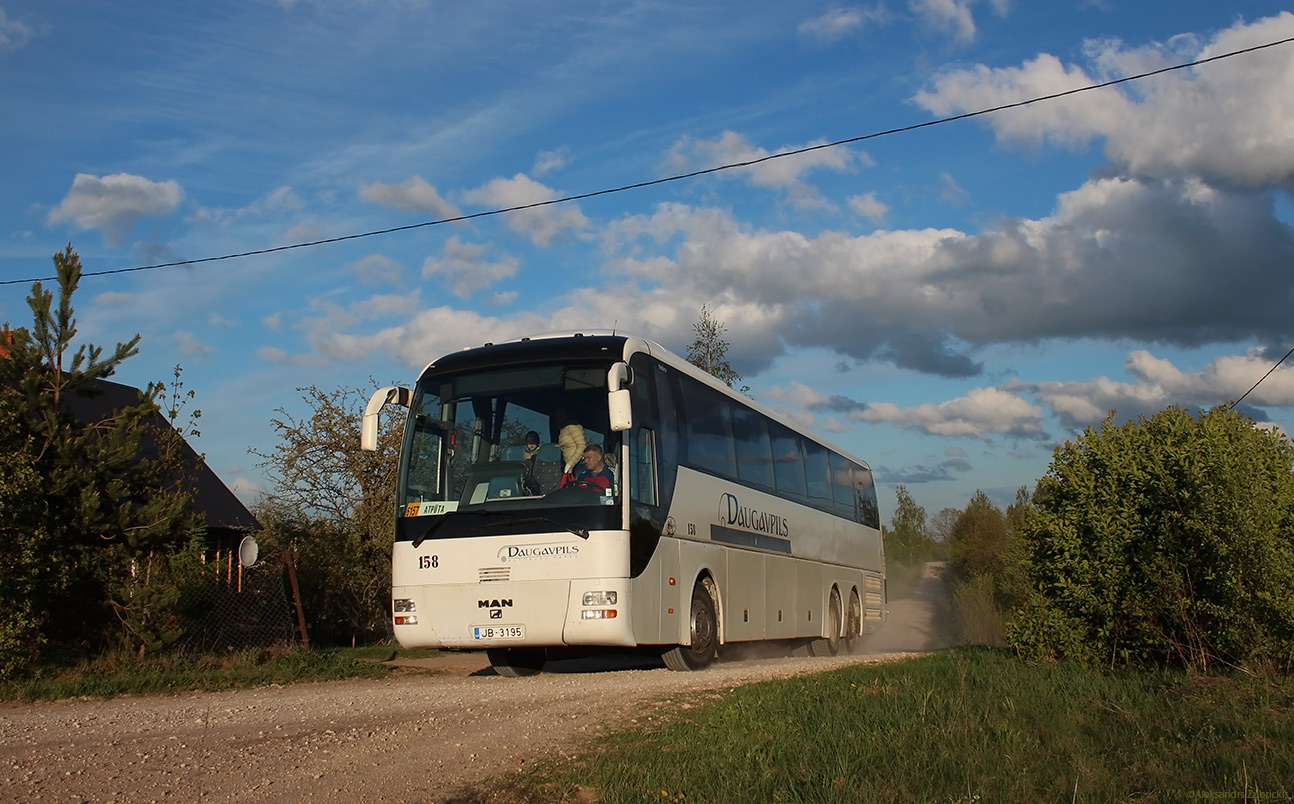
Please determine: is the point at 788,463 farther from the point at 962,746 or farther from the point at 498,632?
the point at 962,746

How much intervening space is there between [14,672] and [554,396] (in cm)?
690

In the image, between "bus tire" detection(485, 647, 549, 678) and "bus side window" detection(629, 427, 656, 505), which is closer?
"bus side window" detection(629, 427, 656, 505)

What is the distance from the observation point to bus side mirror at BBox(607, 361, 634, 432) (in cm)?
1076

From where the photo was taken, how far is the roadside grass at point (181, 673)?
11623mm

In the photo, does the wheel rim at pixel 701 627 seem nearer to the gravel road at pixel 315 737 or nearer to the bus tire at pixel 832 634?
the gravel road at pixel 315 737

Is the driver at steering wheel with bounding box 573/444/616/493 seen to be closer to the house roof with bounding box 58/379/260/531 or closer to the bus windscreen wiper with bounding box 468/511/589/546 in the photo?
the bus windscreen wiper with bounding box 468/511/589/546

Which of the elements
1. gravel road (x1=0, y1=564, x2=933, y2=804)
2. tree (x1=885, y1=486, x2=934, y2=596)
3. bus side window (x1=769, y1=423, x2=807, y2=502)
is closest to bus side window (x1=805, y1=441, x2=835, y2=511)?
bus side window (x1=769, y1=423, x2=807, y2=502)

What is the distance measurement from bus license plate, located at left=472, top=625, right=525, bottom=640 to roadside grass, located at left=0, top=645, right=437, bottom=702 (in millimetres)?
3117

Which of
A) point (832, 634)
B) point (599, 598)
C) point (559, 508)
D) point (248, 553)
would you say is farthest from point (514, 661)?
point (832, 634)

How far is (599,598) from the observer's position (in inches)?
434

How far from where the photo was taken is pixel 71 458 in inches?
523

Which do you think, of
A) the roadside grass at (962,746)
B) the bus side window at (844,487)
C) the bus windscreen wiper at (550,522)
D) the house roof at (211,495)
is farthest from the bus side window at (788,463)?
the house roof at (211,495)

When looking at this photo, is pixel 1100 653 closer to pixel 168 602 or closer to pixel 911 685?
pixel 911 685

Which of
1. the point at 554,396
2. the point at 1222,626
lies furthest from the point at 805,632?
the point at 1222,626
